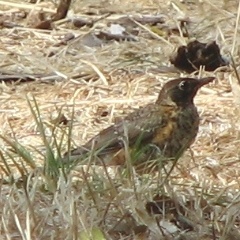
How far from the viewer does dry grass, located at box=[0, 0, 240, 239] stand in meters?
4.22

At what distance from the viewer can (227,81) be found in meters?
7.04

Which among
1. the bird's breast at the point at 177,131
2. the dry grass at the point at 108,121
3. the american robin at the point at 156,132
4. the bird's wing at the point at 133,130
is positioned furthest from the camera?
the bird's breast at the point at 177,131

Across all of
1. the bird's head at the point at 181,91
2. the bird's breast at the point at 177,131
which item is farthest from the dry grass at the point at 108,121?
the bird's head at the point at 181,91

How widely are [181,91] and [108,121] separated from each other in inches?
25.2

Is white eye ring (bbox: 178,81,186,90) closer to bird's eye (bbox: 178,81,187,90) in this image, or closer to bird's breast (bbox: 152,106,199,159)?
bird's eye (bbox: 178,81,187,90)

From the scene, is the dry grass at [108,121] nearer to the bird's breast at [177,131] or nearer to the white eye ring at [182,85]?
the bird's breast at [177,131]

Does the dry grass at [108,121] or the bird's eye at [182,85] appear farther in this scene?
the bird's eye at [182,85]

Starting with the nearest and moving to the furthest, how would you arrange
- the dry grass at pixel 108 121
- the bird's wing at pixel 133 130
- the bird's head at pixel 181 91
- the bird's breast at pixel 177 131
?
1. the dry grass at pixel 108 121
2. the bird's wing at pixel 133 130
3. the bird's breast at pixel 177 131
4. the bird's head at pixel 181 91

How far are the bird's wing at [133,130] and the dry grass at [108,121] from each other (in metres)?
0.13

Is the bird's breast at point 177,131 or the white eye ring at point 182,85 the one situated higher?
the white eye ring at point 182,85

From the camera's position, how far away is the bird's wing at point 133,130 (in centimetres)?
528

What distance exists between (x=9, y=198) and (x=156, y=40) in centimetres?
387

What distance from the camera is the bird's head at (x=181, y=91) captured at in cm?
579

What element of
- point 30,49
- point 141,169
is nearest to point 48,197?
point 141,169
